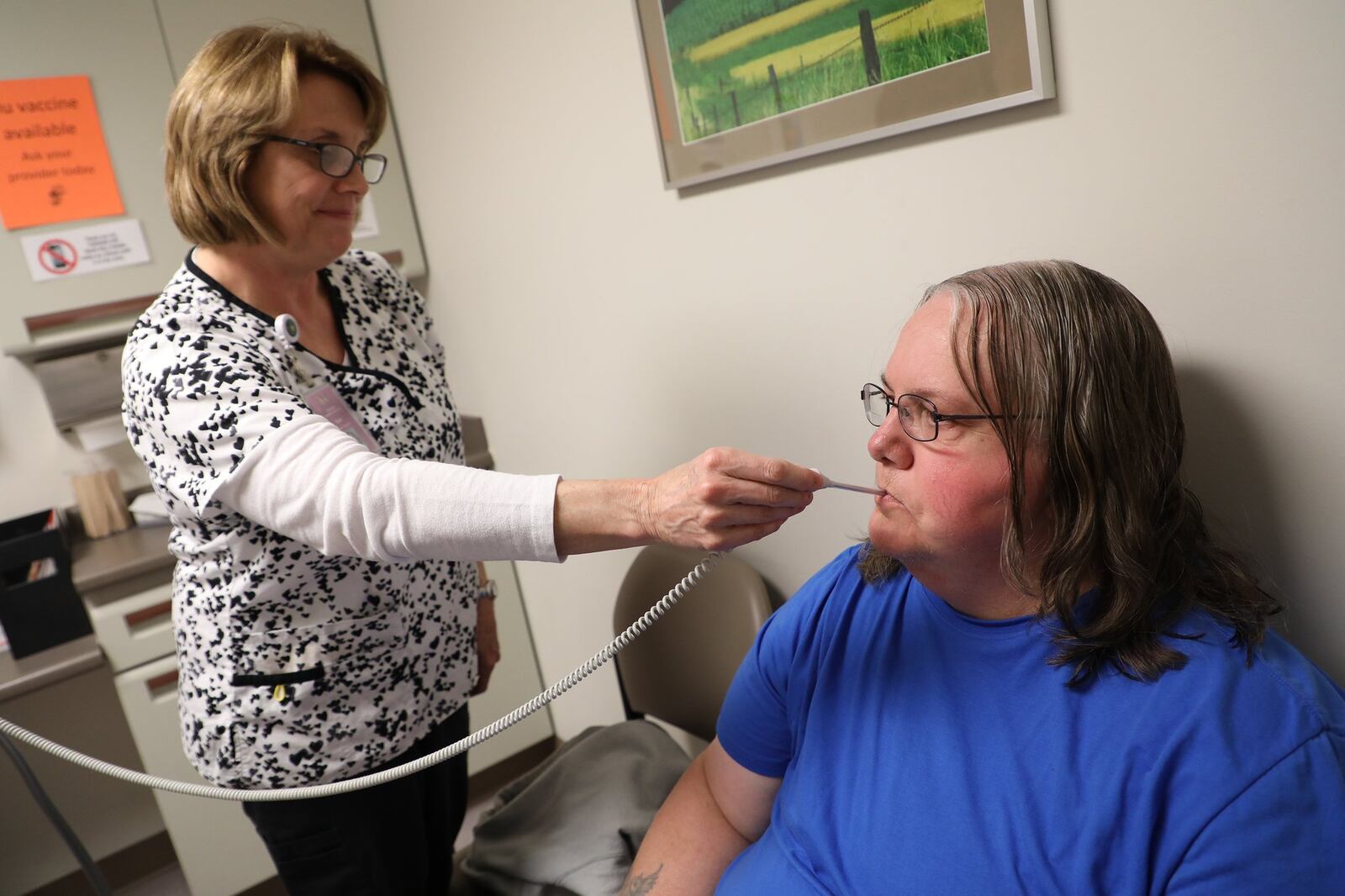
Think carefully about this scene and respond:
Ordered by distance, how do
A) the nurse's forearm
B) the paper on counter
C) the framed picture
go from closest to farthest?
the framed picture, the nurse's forearm, the paper on counter

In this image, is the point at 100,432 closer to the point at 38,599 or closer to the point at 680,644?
the point at 38,599

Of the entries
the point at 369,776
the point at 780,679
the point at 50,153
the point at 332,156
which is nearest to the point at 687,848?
the point at 780,679

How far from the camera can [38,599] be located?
2.09 m

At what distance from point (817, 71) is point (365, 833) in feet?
4.43

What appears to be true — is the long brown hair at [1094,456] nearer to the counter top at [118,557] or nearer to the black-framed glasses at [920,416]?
the black-framed glasses at [920,416]

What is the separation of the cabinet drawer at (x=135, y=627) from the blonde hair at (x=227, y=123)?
4.05 feet

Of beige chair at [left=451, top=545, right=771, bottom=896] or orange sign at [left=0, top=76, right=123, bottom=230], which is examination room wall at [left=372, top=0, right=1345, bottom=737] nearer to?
beige chair at [left=451, top=545, right=771, bottom=896]

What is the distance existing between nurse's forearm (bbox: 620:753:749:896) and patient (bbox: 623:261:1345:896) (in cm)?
16

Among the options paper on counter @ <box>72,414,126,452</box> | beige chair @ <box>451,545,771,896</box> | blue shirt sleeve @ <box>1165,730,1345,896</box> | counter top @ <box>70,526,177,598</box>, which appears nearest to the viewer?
blue shirt sleeve @ <box>1165,730,1345,896</box>

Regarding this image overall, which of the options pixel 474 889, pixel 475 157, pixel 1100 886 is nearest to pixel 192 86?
pixel 475 157

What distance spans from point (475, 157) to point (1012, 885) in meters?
2.02

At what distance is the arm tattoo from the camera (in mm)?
1225

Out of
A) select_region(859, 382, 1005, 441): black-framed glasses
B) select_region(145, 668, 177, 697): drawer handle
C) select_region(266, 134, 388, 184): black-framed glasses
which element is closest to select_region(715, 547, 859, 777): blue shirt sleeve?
select_region(859, 382, 1005, 441): black-framed glasses

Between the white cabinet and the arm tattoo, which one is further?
the white cabinet
